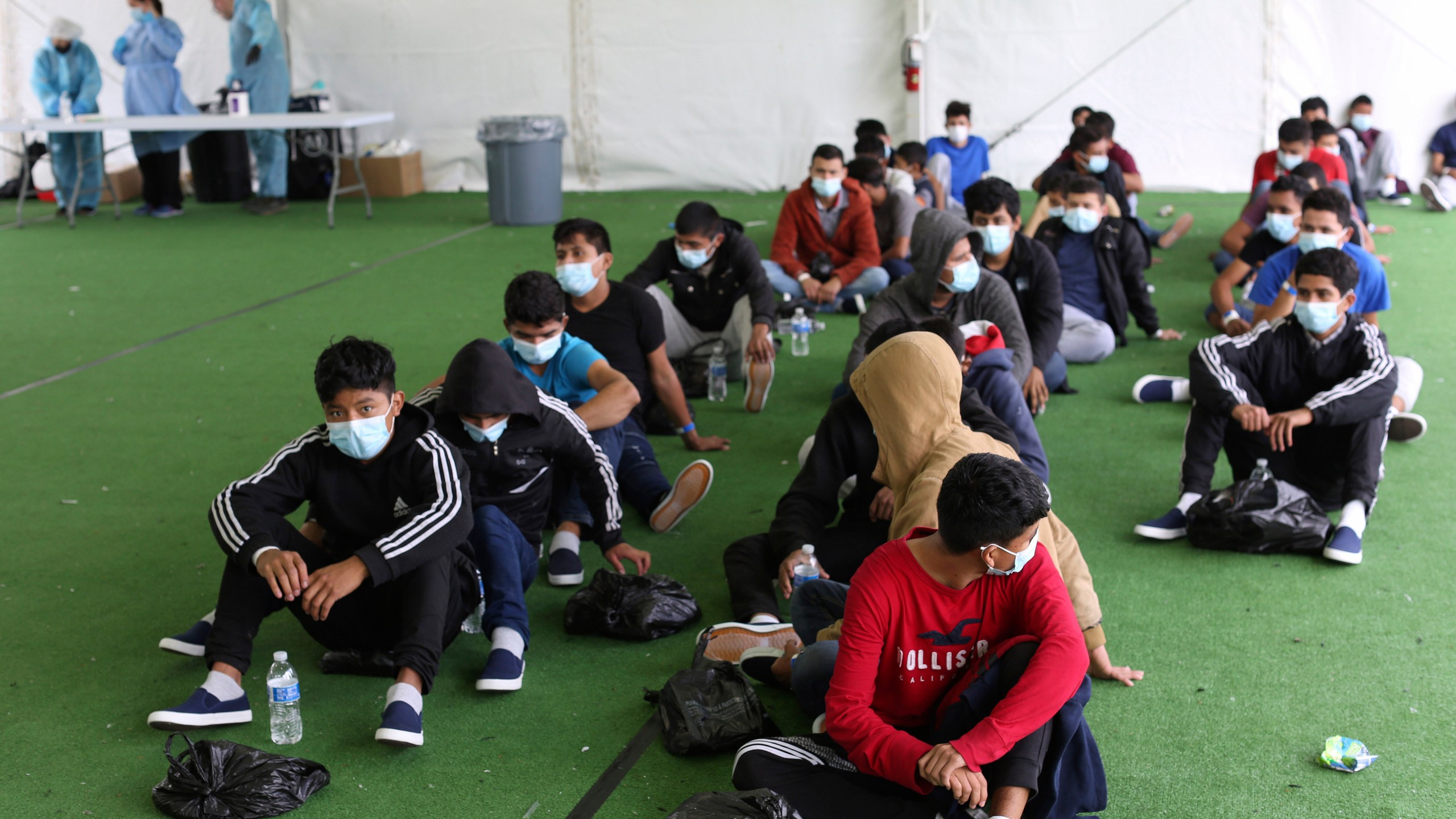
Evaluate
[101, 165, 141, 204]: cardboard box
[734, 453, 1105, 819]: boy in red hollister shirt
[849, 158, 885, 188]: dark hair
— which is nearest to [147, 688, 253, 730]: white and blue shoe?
[734, 453, 1105, 819]: boy in red hollister shirt

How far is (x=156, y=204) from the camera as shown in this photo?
513 inches

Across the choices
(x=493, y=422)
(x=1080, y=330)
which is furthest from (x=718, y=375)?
(x=493, y=422)

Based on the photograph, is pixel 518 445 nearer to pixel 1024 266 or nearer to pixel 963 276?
pixel 963 276

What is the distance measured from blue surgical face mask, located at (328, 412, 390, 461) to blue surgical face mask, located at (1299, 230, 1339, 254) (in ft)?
13.8

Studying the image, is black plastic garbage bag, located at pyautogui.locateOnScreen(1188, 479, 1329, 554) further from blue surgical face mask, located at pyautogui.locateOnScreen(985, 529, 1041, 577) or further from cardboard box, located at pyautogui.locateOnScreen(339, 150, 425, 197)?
cardboard box, located at pyautogui.locateOnScreen(339, 150, 425, 197)

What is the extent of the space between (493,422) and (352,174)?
→ 463 inches

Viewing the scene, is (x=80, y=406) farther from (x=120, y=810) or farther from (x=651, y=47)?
(x=651, y=47)

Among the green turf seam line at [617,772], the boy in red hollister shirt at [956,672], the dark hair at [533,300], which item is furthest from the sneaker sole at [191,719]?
the dark hair at [533,300]

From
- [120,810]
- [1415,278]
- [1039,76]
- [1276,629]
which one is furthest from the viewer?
[1039,76]

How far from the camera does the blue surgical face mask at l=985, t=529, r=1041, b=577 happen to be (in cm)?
240

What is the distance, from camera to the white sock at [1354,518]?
4094 mm

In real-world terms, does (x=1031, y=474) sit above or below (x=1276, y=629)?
above

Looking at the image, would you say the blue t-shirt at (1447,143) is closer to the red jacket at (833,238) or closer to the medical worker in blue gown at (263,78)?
the red jacket at (833,238)

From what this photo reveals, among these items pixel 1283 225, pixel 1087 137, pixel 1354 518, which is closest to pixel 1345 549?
pixel 1354 518
